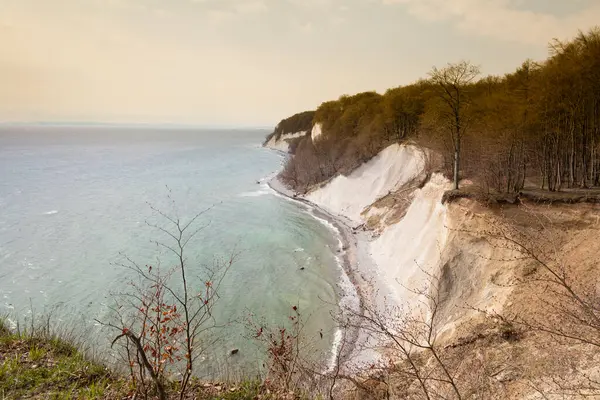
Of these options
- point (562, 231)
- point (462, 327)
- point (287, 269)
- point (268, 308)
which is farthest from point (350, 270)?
point (562, 231)

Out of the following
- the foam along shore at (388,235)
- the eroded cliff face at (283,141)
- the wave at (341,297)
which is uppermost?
the eroded cliff face at (283,141)

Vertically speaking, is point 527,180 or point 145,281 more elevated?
point 527,180

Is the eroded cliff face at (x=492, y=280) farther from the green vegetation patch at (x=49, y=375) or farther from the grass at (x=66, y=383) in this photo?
the green vegetation patch at (x=49, y=375)

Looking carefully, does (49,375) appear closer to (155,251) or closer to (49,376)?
(49,376)

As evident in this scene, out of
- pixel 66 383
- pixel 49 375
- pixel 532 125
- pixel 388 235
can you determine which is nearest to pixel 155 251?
pixel 388 235

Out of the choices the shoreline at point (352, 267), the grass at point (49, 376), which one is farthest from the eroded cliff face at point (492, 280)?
the grass at point (49, 376)

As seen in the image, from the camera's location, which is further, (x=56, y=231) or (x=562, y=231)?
(x=56, y=231)

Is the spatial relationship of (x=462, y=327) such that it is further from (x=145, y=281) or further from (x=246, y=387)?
(x=145, y=281)

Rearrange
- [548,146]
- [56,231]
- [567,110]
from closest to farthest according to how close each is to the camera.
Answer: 1. [567,110]
2. [548,146]
3. [56,231]
